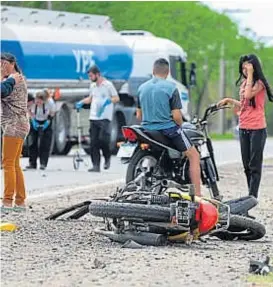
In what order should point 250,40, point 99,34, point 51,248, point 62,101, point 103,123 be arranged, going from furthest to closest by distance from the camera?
point 250,40
point 99,34
point 62,101
point 103,123
point 51,248

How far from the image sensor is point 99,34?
3186 cm

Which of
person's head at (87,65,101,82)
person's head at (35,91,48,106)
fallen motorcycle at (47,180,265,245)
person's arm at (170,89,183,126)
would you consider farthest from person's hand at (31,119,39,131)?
fallen motorcycle at (47,180,265,245)

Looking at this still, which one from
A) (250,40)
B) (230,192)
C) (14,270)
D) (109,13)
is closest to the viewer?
(14,270)

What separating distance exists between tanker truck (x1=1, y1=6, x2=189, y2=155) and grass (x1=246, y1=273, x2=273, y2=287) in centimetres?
1743

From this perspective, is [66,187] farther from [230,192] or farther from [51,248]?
[51,248]

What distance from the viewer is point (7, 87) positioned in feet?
42.0

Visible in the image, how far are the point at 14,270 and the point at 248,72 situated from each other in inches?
205

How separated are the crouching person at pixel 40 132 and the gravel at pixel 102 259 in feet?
32.0

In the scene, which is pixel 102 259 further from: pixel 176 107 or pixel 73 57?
Answer: pixel 73 57

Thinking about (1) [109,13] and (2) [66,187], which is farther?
(1) [109,13]

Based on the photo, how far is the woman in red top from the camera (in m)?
13.0

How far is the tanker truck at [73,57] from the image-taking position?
27422 mm

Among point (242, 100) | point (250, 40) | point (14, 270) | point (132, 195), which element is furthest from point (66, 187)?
point (250, 40)

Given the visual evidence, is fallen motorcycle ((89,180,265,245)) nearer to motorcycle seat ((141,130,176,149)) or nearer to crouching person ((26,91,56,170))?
motorcycle seat ((141,130,176,149))
